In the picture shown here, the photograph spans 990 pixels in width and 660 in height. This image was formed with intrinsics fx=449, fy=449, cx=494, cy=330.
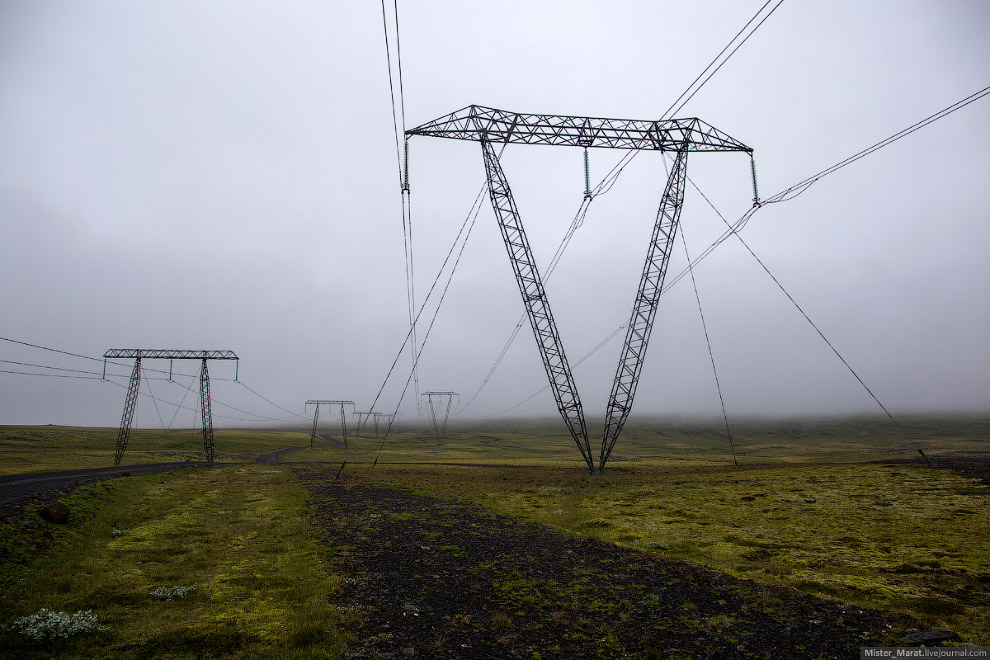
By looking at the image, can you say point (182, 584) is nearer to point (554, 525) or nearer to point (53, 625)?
point (53, 625)

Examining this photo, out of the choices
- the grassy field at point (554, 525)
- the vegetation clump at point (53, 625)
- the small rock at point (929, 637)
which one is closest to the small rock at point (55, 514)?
the grassy field at point (554, 525)

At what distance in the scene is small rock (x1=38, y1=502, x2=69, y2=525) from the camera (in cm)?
1656

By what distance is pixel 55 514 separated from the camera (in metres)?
16.7

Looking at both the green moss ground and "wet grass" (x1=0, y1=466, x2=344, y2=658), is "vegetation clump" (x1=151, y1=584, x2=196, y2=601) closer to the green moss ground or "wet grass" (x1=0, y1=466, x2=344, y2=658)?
"wet grass" (x1=0, y1=466, x2=344, y2=658)

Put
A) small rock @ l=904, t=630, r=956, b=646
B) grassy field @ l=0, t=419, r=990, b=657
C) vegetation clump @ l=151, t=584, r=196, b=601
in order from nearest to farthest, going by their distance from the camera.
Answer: small rock @ l=904, t=630, r=956, b=646
grassy field @ l=0, t=419, r=990, b=657
vegetation clump @ l=151, t=584, r=196, b=601

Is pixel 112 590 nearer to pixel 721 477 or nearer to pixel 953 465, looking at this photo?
pixel 721 477

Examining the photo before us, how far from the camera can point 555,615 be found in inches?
405

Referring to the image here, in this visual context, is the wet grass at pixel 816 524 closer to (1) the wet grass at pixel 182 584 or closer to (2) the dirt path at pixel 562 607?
(2) the dirt path at pixel 562 607

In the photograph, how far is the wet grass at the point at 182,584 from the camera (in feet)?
28.0

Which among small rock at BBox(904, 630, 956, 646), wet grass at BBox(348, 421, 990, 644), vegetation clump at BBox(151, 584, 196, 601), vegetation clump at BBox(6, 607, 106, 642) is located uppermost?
vegetation clump at BBox(6, 607, 106, 642)

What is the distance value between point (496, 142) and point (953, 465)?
38796 millimetres

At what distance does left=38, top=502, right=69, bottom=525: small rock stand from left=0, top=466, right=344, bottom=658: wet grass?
369 mm

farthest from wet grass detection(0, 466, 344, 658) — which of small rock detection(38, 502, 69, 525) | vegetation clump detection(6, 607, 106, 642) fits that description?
small rock detection(38, 502, 69, 525)

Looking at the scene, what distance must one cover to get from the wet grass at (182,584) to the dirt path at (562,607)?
1135 mm
